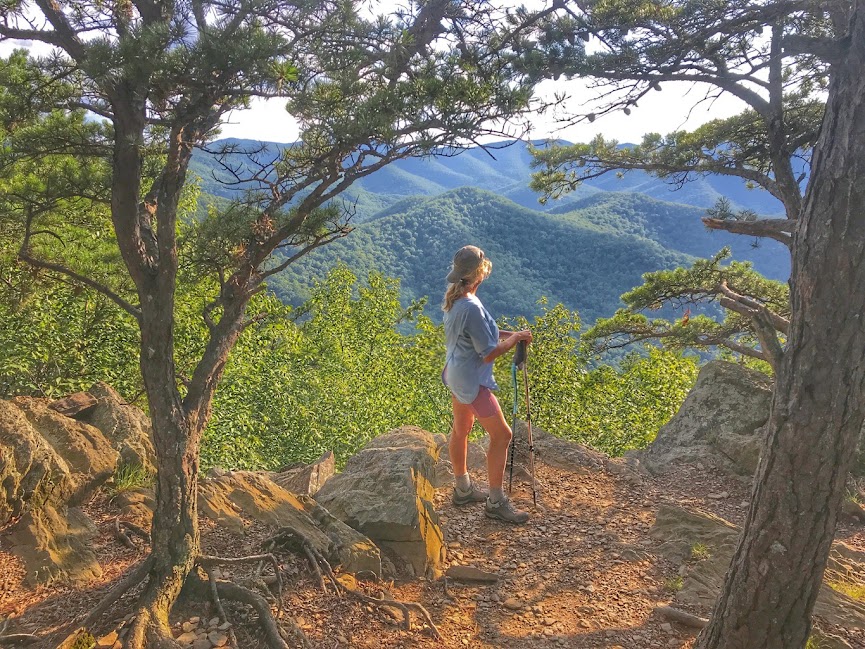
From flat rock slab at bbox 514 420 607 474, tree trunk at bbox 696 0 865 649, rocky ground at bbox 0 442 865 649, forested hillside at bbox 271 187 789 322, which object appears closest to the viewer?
tree trunk at bbox 696 0 865 649

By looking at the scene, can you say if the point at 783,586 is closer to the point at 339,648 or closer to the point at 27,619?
the point at 339,648

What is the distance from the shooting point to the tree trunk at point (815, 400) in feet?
8.48

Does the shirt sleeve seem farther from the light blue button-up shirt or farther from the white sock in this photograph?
the white sock

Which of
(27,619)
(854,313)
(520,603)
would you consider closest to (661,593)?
(520,603)

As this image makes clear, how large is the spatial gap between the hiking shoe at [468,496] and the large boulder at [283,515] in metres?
1.28

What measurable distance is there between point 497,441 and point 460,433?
0.35 m

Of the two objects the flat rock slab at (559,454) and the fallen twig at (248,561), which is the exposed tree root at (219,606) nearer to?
the fallen twig at (248,561)

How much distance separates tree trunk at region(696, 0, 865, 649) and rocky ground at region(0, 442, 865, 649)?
40.5 inches

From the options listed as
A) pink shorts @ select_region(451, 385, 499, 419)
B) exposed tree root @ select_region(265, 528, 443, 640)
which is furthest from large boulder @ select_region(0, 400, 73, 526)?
pink shorts @ select_region(451, 385, 499, 419)

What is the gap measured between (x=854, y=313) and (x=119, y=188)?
3.70 metres

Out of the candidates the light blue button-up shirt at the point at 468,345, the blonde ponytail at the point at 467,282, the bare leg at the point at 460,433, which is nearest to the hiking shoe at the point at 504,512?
the bare leg at the point at 460,433

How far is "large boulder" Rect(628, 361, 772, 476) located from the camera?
7242mm

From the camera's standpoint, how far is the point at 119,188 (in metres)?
2.97

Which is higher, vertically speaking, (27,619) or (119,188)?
(119,188)
